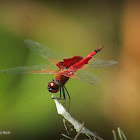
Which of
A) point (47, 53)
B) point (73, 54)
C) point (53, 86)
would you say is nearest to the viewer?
point (53, 86)

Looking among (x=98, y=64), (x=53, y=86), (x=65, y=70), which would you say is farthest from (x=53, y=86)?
(x=98, y=64)

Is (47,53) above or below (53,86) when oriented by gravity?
above

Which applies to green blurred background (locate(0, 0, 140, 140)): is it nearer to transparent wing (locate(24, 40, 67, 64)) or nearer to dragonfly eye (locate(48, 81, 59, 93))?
transparent wing (locate(24, 40, 67, 64))

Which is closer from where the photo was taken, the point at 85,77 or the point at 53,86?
the point at 53,86

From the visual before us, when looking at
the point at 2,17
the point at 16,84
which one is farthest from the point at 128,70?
the point at 2,17

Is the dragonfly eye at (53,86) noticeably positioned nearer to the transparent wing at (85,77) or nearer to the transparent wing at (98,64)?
the transparent wing at (85,77)

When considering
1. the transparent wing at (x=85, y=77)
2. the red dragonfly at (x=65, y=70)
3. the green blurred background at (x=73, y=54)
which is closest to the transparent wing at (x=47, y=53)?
the red dragonfly at (x=65, y=70)

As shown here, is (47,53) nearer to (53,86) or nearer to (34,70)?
(34,70)

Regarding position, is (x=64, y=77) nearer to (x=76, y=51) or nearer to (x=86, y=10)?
(x=76, y=51)

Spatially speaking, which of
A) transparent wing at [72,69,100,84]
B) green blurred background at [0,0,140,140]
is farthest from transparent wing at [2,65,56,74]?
green blurred background at [0,0,140,140]

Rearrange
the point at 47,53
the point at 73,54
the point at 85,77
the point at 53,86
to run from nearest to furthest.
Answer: the point at 53,86 < the point at 85,77 < the point at 47,53 < the point at 73,54
